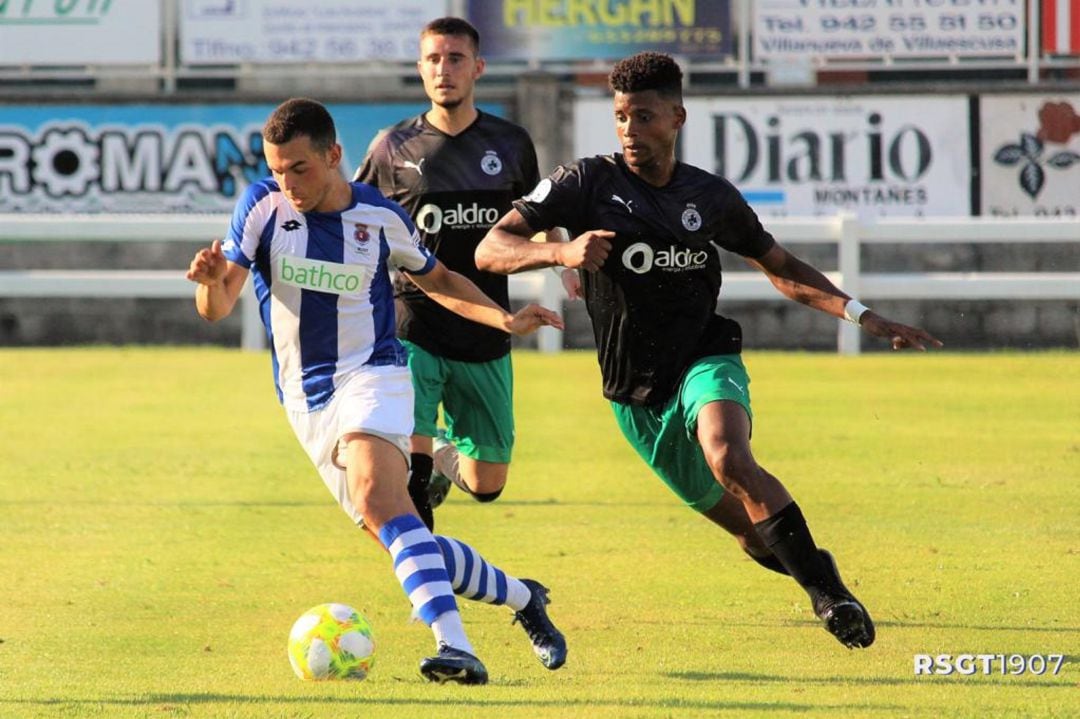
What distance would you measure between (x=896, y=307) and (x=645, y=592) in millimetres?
14260

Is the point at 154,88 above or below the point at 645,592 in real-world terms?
above

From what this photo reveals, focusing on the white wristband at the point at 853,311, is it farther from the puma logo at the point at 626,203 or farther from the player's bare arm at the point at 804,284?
the puma logo at the point at 626,203

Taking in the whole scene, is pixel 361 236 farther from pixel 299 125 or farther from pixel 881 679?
pixel 881 679

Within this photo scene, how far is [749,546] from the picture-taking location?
7664mm

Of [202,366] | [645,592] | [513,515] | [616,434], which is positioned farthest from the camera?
[202,366]

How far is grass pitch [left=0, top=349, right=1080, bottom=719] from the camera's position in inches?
252

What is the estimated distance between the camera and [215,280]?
6.64m

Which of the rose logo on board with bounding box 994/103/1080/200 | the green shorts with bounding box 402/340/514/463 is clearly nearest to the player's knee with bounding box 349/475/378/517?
the green shorts with bounding box 402/340/514/463

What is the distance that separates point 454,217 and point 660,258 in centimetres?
160

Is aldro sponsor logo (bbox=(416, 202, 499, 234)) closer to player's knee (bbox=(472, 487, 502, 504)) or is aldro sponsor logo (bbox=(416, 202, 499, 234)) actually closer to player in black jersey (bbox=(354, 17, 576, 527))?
player in black jersey (bbox=(354, 17, 576, 527))

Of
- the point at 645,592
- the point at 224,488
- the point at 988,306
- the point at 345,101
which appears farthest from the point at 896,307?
the point at 645,592

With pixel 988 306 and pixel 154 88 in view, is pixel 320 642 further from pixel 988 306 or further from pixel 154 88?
Result: pixel 154 88

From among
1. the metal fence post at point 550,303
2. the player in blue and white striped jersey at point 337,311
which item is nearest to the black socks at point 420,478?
the player in blue and white striped jersey at point 337,311

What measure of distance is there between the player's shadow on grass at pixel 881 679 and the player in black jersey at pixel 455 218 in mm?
2257
